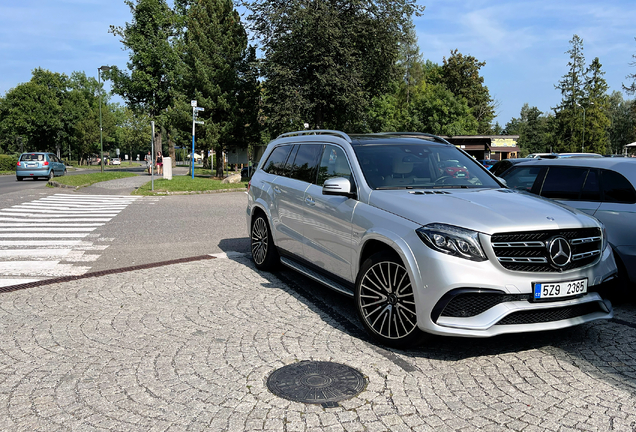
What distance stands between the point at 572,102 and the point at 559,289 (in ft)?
283

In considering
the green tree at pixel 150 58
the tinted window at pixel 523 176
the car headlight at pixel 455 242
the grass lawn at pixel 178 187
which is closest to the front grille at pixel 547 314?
the car headlight at pixel 455 242

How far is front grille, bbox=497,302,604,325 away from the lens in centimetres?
396

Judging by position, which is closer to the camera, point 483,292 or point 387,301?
point 483,292

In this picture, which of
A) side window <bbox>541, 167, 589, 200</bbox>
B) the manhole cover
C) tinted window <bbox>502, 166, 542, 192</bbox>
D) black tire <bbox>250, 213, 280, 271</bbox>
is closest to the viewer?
the manhole cover

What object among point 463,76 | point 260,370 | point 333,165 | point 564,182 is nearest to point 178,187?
point 333,165

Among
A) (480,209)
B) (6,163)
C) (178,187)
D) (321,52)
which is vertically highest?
(321,52)

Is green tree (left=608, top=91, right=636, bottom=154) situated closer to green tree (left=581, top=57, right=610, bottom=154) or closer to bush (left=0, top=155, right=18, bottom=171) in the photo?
green tree (left=581, top=57, right=610, bottom=154)

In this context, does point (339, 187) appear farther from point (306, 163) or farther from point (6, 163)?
point (6, 163)

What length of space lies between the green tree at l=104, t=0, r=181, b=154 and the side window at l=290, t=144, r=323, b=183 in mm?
45215

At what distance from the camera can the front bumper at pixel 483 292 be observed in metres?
3.89

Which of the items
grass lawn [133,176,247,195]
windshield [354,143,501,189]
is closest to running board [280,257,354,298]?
windshield [354,143,501,189]

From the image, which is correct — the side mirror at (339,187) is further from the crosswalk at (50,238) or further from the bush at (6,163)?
the bush at (6,163)

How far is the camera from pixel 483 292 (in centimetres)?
389

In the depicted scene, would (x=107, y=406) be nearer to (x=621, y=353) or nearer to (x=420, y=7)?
(x=621, y=353)
